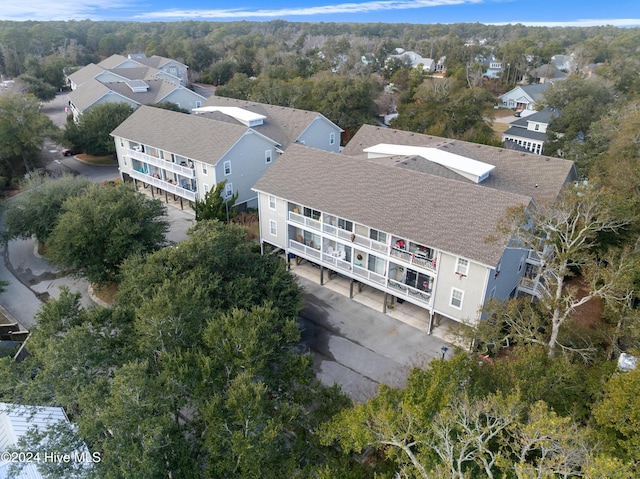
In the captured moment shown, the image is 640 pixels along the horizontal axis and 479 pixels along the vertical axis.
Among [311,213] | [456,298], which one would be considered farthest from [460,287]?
[311,213]

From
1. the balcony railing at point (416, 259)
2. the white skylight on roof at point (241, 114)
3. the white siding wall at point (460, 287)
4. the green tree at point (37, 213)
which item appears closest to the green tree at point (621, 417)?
the white siding wall at point (460, 287)

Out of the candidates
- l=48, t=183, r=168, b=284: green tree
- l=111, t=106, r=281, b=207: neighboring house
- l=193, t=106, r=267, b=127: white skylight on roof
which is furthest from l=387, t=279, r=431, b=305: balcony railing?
l=193, t=106, r=267, b=127: white skylight on roof

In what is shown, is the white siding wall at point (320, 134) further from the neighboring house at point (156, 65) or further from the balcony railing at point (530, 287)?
the neighboring house at point (156, 65)

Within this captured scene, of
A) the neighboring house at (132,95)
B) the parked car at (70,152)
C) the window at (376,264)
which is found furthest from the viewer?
the neighboring house at (132,95)

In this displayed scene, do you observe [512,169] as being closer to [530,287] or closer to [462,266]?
[530,287]

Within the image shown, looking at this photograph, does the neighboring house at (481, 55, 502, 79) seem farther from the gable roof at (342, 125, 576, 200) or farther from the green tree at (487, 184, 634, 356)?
the green tree at (487, 184, 634, 356)

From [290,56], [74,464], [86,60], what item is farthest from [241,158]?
[86,60]

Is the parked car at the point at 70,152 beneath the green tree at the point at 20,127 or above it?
beneath
